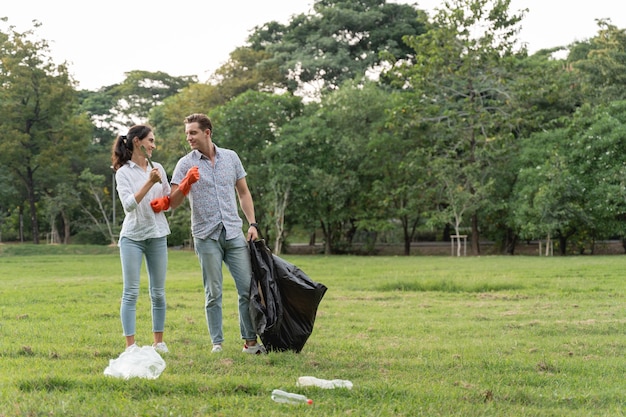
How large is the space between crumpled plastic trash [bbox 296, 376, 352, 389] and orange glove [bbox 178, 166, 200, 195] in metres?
1.89

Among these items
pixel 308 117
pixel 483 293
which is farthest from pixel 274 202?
pixel 483 293

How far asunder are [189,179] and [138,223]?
1.71 feet

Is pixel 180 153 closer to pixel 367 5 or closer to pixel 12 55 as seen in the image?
pixel 12 55

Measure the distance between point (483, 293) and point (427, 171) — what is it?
728 inches

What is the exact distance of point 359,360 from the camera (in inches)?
225

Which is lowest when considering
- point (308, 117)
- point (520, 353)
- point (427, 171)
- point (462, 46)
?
point (520, 353)

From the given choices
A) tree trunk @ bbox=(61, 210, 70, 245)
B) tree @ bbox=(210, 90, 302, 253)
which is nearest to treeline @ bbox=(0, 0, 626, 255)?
tree @ bbox=(210, 90, 302, 253)

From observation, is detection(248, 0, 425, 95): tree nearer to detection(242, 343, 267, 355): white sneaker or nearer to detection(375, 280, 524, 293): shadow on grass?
detection(375, 280, 524, 293): shadow on grass

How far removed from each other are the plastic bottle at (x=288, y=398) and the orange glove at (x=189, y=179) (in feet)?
6.88

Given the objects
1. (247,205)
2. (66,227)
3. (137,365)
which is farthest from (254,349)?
(66,227)

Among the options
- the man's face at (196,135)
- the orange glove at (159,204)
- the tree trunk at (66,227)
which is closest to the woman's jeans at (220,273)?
the orange glove at (159,204)

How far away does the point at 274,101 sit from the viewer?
31.8 m

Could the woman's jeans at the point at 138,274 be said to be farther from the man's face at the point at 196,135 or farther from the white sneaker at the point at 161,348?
the man's face at the point at 196,135

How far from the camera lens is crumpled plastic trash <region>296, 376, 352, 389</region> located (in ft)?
15.0
